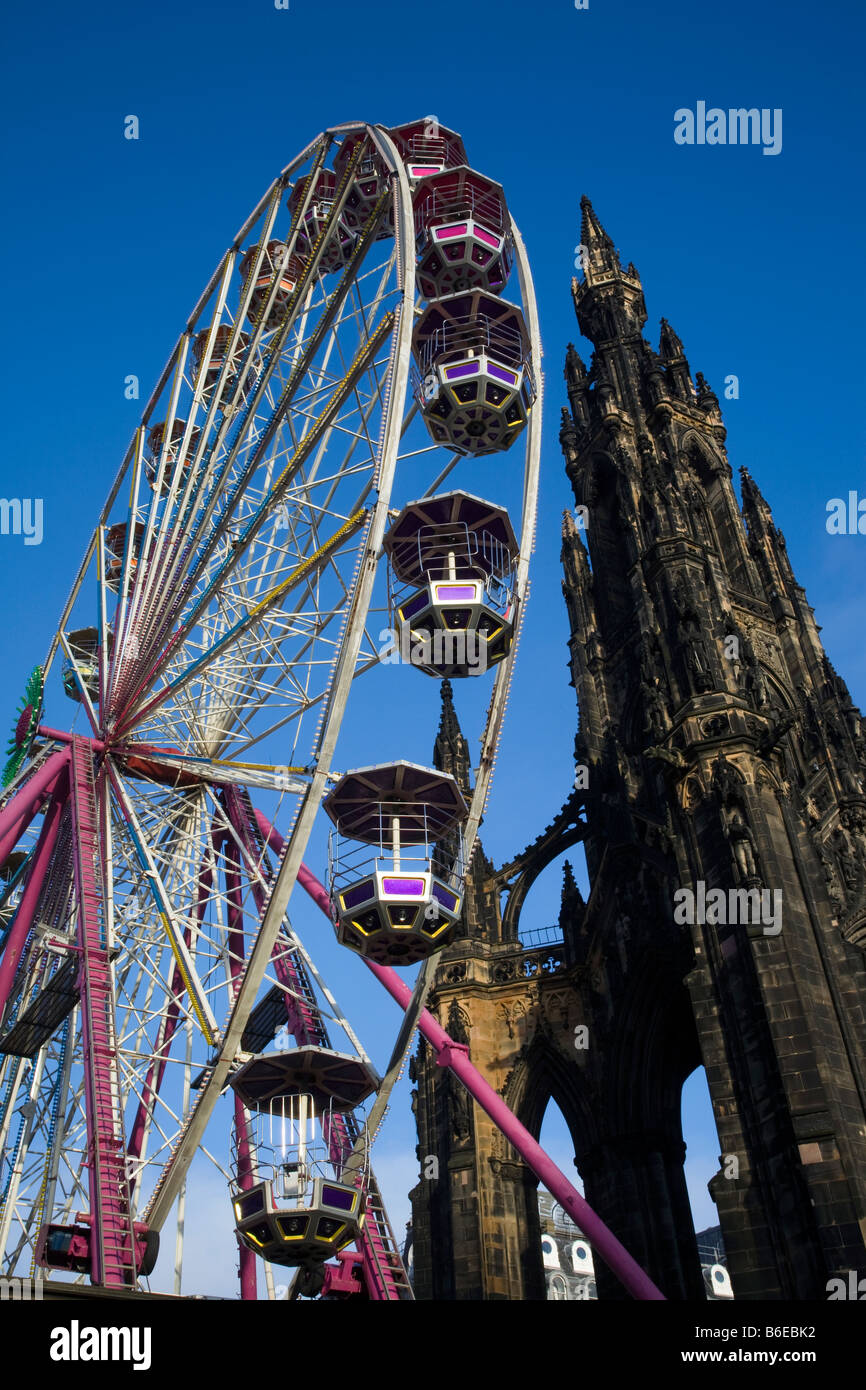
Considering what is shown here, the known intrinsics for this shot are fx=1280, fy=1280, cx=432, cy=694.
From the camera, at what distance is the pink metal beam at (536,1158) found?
2439cm

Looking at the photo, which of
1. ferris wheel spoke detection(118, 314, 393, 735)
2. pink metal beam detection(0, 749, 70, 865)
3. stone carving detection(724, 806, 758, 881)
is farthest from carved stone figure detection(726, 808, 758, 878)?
pink metal beam detection(0, 749, 70, 865)

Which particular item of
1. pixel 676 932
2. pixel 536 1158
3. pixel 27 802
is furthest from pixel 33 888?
pixel 676 932

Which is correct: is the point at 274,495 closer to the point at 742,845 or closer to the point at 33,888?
the point at 33,888

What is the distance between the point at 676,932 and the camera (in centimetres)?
3303

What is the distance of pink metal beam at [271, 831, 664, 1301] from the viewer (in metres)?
24.4

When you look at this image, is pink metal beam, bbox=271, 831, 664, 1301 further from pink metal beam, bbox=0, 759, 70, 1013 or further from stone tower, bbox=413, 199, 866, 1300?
pink metal beam, bbox=0, 759, 70, 1013

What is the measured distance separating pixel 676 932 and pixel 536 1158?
9016mm

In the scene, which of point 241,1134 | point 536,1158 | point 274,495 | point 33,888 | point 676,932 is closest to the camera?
point 536,1158

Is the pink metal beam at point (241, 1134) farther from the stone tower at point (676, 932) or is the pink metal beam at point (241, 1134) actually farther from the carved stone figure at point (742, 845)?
the carved stone figure at point (742, 845)

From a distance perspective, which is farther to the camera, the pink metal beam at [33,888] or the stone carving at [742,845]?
the stone carving at [742,845]

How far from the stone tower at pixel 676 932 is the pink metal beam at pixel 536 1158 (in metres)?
2.19

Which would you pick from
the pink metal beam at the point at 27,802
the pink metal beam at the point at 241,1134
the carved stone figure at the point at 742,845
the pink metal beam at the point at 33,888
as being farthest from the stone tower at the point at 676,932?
the pink metal beam at the point at 27,802

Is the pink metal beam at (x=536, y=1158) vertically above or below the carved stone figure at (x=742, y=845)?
below
